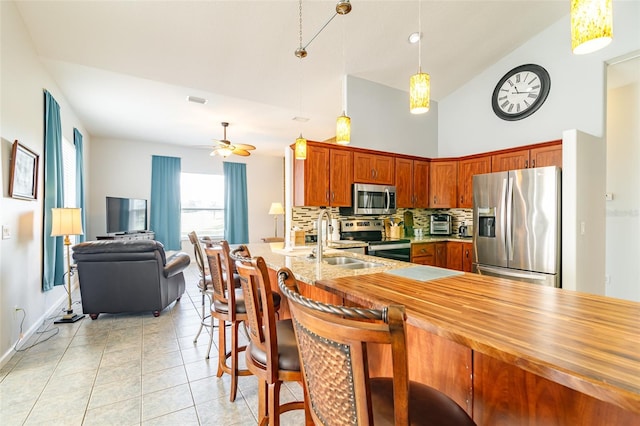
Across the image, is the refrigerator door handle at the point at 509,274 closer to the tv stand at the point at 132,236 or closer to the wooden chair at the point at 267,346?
the wooden chair at the point at 267,346

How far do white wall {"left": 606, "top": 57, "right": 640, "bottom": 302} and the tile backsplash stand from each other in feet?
5.92

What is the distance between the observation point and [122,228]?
6078 mm

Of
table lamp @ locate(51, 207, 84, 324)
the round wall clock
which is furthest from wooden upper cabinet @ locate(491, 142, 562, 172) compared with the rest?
table lamp @ locate(51, 207, 84, 324)

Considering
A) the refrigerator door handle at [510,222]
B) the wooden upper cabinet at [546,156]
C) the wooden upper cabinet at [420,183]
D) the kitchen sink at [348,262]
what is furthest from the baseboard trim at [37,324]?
the wooden upper cabinet at [546,156]

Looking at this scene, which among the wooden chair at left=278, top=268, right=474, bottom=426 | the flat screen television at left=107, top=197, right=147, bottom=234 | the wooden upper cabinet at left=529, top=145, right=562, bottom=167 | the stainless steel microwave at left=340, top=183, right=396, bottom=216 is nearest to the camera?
the wooden chair at left=278, top=268, right=474, bottom=426

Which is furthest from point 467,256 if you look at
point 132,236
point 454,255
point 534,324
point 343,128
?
point 132,236

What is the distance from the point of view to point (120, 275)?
3.45 meters

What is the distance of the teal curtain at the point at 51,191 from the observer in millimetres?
3375

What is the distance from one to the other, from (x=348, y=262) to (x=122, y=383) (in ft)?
6.38

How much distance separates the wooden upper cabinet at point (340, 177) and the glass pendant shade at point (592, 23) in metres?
3.06

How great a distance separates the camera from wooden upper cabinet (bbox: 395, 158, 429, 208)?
4.72 meters

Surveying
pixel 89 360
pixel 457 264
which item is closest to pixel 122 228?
pixel 89 360

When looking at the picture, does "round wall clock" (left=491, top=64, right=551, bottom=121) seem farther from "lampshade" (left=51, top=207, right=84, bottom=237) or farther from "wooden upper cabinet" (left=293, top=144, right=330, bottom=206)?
"lampshade" (left=51, top=207, right=84, bottom=237)

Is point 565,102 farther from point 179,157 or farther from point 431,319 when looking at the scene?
point 179,157
